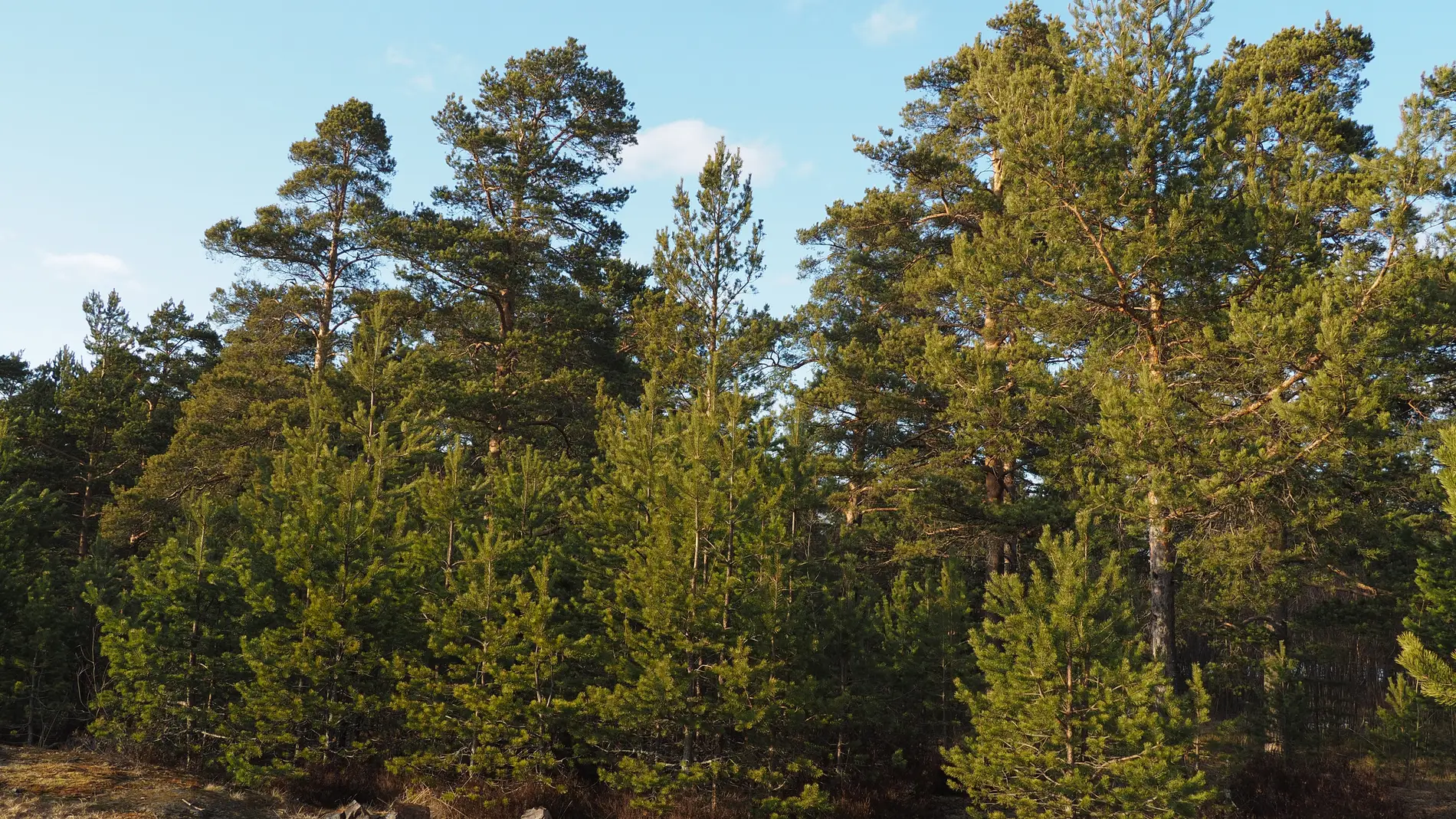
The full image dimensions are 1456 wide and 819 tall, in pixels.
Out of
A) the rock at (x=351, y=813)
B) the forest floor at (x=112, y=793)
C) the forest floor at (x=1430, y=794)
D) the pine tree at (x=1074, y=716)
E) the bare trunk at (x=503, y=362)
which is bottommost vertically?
the forest floor at (x=1430, y=794)

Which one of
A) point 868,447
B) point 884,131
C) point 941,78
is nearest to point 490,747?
point 868,447

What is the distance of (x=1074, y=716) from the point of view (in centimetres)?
1065

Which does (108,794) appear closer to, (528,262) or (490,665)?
(490,665)

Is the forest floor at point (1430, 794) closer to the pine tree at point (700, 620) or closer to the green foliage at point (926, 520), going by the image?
the green foliage at point (926, 520)

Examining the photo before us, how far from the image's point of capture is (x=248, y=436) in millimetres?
24203

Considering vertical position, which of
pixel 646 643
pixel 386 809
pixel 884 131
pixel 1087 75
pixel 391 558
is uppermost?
pixel 884 131

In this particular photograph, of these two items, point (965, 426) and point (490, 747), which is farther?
point (965, 426)

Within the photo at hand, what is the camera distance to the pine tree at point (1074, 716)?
993 centimetres

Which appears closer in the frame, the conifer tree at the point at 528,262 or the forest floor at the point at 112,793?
the forest floor at the point at 112,793

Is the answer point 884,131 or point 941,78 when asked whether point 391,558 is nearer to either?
point 884,131

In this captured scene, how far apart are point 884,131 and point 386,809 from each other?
1830 cm

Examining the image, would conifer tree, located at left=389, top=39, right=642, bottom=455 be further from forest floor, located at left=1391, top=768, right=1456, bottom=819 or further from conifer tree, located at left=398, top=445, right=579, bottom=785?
forest floor, located at left=1391, top=768, right=1456, bottom=819

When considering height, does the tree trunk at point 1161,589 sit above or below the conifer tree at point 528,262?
below

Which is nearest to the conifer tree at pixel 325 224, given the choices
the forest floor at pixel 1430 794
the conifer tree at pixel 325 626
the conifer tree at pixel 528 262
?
the conifer tree at pixel 528 262
